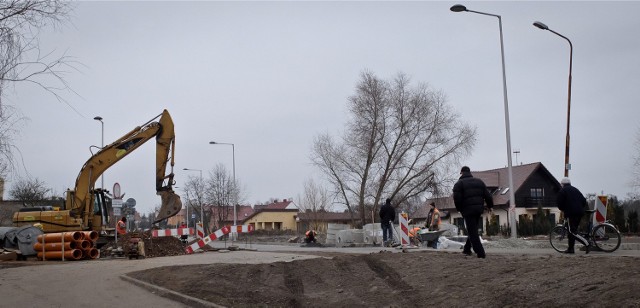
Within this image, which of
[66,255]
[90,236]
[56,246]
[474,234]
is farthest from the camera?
[90,236]

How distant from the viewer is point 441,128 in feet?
161

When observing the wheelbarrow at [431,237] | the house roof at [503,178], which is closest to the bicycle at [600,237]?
the wheelbarrow at [431,237]

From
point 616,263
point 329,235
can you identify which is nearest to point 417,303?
point 616,263

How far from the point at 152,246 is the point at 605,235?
1617 cm

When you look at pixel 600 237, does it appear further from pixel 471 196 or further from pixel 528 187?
pixel 528 187

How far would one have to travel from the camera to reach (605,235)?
14.0 meters

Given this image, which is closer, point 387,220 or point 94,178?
point 387,220

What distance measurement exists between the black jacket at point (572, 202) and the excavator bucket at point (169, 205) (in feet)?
46.9

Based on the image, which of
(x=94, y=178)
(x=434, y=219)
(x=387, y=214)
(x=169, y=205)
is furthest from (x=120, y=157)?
(x=434, y=219)

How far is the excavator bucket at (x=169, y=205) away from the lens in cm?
2366

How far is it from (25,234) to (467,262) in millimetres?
18189

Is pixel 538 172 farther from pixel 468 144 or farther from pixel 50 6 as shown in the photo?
pixel 50 6

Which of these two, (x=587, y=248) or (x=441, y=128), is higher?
(x=441, y=128)

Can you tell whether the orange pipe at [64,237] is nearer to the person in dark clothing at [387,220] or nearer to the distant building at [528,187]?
the person in dark clothing at [387,220]
